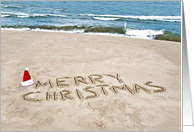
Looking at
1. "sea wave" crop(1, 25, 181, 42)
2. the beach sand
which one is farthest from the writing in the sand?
"sea wave" crop(1, 25, 181, 42)

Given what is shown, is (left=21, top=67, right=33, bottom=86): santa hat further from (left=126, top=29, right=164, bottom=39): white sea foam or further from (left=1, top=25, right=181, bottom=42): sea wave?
(left=126, top=29, right=164, bottom=39): white sea foam

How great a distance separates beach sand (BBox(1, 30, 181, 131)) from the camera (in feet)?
8.13

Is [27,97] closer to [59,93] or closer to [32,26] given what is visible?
[59,93]

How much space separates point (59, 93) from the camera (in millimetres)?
3148

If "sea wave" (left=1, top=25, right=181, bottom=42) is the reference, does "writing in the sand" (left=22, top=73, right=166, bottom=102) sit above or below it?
below

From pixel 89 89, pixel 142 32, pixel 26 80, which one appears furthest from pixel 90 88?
pixel 142 32

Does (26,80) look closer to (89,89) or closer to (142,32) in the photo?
(89,89)

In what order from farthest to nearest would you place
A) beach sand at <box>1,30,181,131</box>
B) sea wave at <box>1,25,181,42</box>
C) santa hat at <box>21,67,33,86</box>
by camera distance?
sea wave at <box>1,25,181,42</box> → santa hat at <box>21,67,33,86</box> → beach sand at <box>1,30,181,131</box>

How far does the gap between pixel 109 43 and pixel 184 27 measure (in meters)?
5.00

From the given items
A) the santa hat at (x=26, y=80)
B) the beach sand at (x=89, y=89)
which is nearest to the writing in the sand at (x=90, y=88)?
the beach sand at (x=89, y=89)

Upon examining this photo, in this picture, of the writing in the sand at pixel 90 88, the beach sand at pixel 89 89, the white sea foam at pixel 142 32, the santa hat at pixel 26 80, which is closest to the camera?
the beach sand at pixel 89 89

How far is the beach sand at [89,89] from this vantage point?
248 centimetres

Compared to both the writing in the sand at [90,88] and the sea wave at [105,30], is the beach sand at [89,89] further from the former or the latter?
the sea wave at [105,30]

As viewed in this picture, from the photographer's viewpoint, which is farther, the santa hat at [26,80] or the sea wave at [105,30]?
the sea wave at [105,30]
